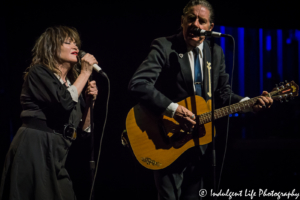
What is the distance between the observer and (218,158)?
13.7ft

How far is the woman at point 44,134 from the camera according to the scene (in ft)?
7.26

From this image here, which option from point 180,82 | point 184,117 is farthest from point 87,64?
point 184,117

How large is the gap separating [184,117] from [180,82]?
302mm

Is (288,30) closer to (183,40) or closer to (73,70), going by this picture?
(183,40)

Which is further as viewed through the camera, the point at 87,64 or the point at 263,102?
the point at 263,102

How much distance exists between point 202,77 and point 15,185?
166 centimetres

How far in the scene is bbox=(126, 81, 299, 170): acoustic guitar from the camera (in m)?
2.46

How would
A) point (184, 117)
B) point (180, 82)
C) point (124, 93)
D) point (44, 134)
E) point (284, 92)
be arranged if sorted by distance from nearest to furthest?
point (44, 134)
point (184, 117)
point (180, 82)
point (284, 92)
point (124, 93)

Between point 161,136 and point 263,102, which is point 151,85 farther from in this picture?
point 263,102

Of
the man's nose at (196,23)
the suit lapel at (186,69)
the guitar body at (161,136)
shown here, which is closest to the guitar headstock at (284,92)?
the guitar body at (161,136)

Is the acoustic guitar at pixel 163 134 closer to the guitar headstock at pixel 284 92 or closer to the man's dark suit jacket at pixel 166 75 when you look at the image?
the man's dark suit jacket at pixel 166 75

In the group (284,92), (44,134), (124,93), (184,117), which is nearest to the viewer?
(44,134)

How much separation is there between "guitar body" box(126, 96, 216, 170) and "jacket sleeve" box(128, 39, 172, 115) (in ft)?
0.43

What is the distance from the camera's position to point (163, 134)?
2500 mm
